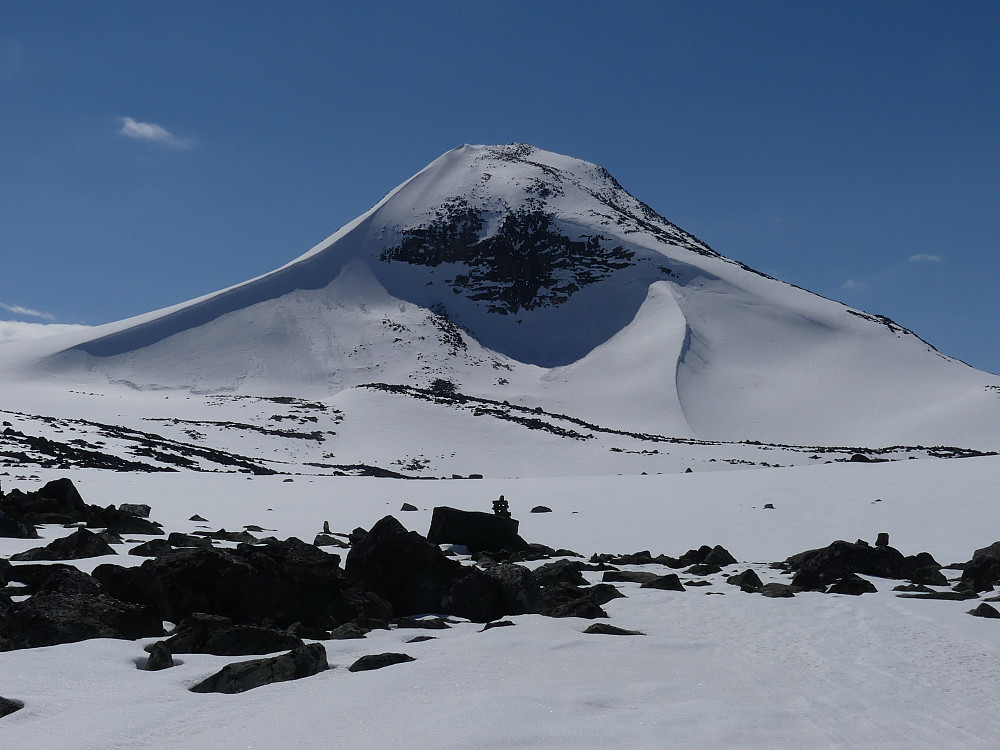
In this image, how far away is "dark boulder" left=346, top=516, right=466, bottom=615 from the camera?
1036 cm

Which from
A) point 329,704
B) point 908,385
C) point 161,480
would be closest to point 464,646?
point 329,704

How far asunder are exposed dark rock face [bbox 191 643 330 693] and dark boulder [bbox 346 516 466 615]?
123 inches

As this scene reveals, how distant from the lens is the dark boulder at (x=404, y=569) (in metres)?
10.4

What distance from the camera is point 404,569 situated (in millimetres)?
10594

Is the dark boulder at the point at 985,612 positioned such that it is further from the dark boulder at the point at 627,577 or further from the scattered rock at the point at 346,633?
the scattered rock at the point at 346,633

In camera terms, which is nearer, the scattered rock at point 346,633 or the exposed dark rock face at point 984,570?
the scattered rock at point 346,633

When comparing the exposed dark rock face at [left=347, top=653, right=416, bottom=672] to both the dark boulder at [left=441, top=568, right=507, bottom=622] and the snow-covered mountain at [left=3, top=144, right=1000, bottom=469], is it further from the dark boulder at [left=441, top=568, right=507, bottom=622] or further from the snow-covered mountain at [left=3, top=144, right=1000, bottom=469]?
the snow-covered mountain at [left=3, top=144, right=1000, bottom=469]

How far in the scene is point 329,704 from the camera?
19.6ft

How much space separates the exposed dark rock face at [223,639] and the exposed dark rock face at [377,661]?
957 mm

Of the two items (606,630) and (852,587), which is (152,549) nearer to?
(606,630)

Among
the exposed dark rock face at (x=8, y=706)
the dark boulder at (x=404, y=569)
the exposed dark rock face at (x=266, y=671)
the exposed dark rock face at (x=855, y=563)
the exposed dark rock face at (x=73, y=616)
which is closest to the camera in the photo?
the exposed dark rock face at (x=8, y=706)

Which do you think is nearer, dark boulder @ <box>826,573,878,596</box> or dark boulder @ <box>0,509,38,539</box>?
dark boulder @ <box>826,573,878,596</box>

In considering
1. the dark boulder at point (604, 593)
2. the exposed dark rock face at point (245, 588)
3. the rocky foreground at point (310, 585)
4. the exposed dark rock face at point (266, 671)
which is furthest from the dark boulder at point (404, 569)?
the exposed dark rock face at point (266, 671)

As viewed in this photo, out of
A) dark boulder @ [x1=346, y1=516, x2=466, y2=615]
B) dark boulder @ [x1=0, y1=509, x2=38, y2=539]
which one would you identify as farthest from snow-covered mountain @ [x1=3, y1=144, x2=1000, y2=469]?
dark boulder @ [x1=346, y1=516, x2=466, y2=615]
